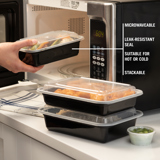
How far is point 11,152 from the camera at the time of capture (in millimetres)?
1354

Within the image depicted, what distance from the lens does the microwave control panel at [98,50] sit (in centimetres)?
122

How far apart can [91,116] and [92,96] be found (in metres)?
0.05

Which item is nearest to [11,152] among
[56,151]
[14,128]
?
[14,128]

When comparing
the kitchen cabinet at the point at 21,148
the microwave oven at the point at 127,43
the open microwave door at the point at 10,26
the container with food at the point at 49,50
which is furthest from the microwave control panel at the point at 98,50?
the open microwave door at the point at 10,26

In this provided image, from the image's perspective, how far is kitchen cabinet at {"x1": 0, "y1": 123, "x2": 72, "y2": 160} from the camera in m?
1.17

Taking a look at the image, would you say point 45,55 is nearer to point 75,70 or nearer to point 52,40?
point 52,40

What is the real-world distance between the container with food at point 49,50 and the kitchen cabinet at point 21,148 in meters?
0.24

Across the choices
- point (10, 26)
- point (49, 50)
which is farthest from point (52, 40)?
point (10, 26)

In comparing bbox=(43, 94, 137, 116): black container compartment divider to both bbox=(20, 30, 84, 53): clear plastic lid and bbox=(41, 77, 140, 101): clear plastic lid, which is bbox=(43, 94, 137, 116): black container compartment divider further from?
bbox=(20, 30, 84, 53): clear plastic lid

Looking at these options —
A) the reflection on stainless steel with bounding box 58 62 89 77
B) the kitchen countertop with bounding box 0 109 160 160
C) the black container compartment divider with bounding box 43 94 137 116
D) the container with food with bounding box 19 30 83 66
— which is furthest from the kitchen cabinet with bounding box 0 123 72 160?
the reflection on stainless steel with bounding box 58 62 89 77

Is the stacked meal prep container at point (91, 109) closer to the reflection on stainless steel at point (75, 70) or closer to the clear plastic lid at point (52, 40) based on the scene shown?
the clear plastic lid at point (52, 40)

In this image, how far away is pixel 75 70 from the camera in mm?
1691

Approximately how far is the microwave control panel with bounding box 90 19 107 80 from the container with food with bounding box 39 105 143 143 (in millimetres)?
172

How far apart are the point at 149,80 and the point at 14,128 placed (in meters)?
0.45
